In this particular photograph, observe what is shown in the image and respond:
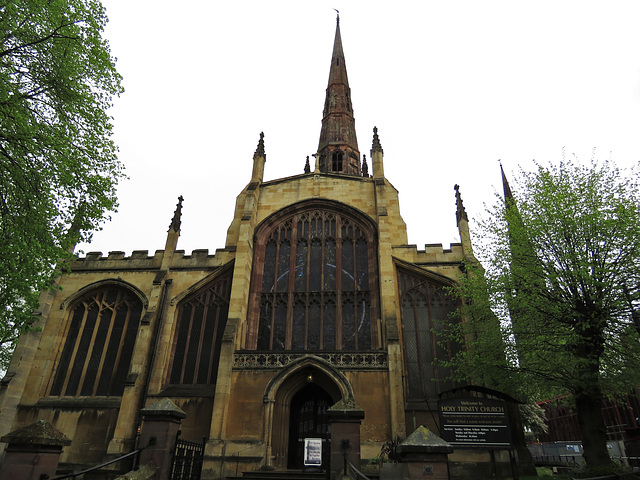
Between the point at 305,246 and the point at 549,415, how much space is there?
161ft

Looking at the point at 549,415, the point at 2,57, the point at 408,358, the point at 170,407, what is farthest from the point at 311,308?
the point at 549,415

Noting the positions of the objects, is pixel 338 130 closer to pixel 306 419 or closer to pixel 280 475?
pixel 306 419

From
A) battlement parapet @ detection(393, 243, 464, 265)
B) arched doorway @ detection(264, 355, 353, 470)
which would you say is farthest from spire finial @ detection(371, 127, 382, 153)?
arched doorway @ detection(264, 355, 353, 470)

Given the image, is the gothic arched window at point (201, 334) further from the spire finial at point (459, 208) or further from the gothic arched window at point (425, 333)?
the spire finial at point (459, 208)

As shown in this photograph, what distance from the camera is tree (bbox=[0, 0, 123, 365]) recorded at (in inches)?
451

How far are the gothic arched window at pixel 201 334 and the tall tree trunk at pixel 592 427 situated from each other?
13575mm

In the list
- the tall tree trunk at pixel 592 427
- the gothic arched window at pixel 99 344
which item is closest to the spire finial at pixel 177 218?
the gothic arched window at pixel 99 344

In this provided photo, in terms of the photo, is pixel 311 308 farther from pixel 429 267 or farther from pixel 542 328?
pixel 542 328

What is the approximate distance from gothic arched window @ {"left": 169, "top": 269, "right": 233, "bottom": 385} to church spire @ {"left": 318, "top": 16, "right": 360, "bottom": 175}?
13976mm

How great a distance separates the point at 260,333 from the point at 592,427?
12630mm

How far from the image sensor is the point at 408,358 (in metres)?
18.1

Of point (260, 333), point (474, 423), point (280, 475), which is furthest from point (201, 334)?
point (474, 423)

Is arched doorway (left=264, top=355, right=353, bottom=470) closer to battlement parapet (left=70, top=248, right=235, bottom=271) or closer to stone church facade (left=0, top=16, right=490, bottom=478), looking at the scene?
stone church facade (left=0, top=16, right=490, bottom=478)

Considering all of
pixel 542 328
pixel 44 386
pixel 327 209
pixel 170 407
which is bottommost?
pixel 170 407
